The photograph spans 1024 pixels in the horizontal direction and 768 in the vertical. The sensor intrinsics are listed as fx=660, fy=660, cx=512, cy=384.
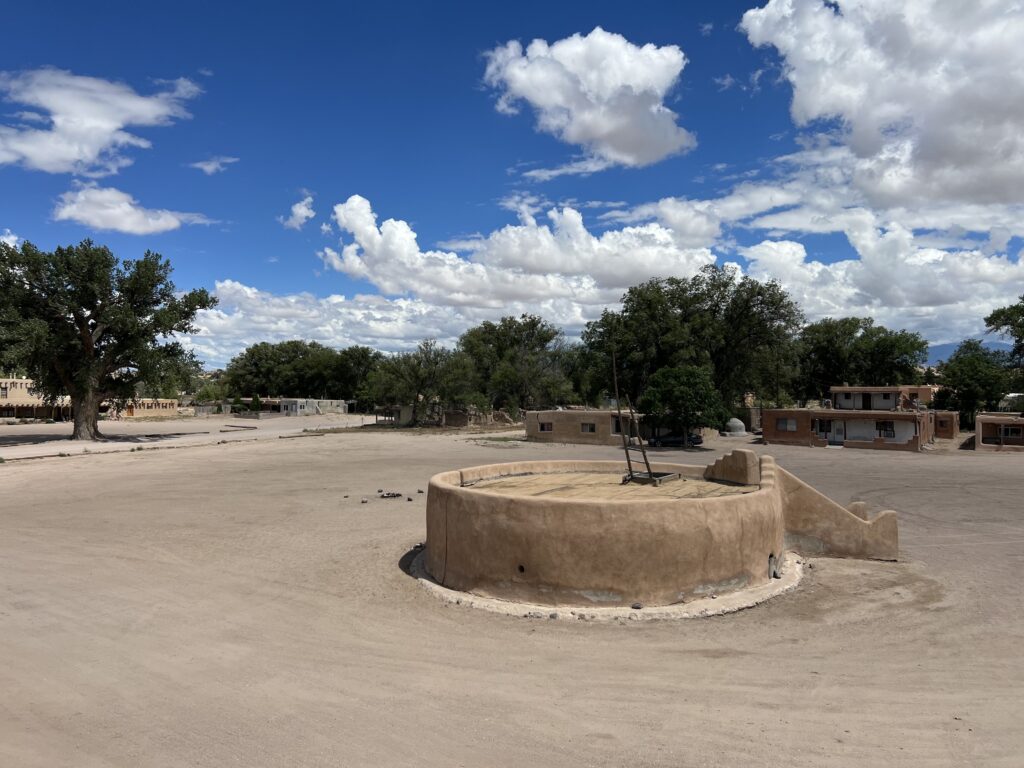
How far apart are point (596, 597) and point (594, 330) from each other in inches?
2151

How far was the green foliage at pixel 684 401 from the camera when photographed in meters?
45.2

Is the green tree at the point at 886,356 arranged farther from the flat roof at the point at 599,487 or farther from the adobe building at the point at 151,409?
the adobe building at the point at 151,409

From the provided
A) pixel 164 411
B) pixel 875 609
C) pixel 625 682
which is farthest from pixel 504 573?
pixel 164 411

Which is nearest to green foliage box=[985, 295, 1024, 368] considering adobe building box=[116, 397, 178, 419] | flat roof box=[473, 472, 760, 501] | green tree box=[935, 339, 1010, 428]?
green tree box=[935, 339, 1010, 428]

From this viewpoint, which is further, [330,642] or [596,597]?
[596,597]

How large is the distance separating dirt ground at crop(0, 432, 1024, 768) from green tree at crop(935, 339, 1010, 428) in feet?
198

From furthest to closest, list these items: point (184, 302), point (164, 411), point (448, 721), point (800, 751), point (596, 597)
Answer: point (164, 411) < point (184, 302) < point (596, 597) < point (448, 721) < point (800, 751)

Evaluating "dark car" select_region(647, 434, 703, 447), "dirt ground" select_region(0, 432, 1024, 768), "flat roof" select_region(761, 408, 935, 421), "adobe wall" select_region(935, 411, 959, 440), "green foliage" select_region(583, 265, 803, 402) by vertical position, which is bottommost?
"dark car" select_region(647, 434, 703, 447)

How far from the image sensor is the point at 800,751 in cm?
551

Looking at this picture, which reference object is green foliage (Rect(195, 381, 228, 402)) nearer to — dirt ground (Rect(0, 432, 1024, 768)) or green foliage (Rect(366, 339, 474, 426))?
green foliage (Rect(366, 339, 474, 426))

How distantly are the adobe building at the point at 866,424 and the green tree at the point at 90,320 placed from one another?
45871 mm

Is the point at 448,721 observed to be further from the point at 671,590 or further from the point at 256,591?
the point at 256,591

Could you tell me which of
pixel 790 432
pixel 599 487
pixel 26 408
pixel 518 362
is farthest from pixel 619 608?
pixel 26 408

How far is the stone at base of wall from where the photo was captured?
29.5ft
